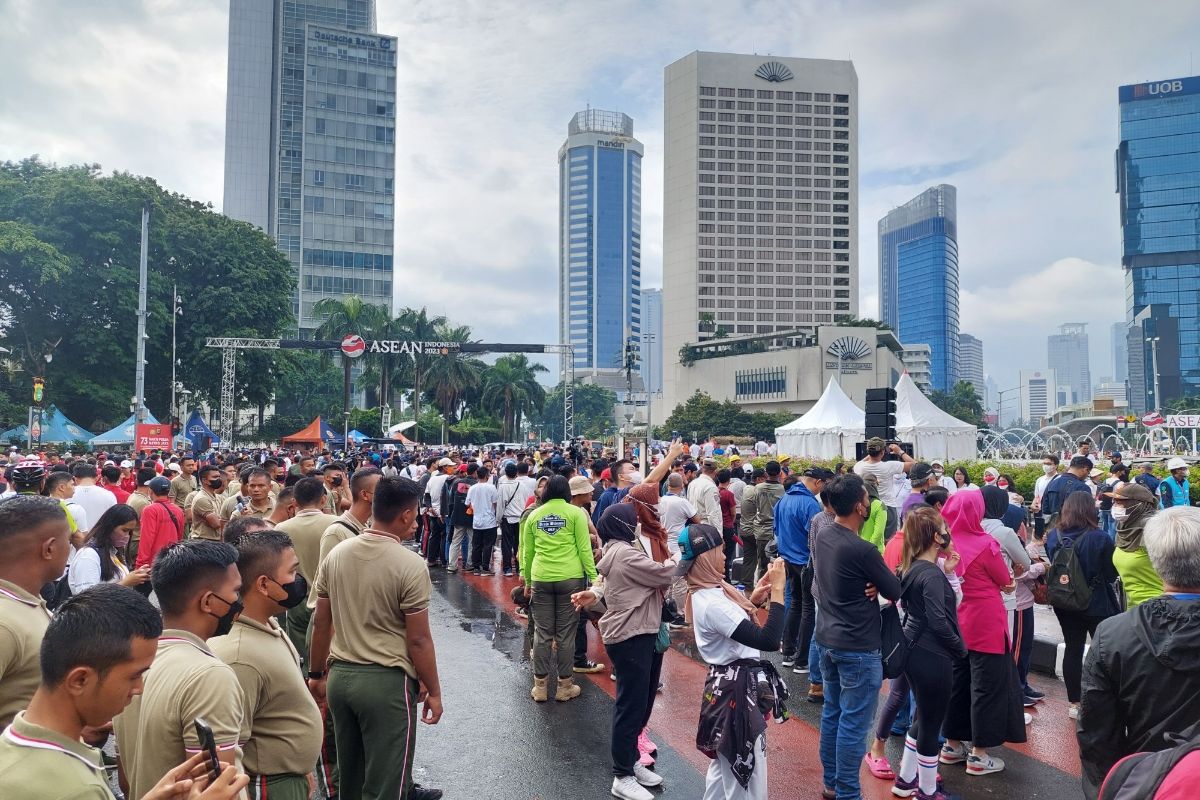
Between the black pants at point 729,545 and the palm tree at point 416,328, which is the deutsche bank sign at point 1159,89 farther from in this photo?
the black pants at point 729,545

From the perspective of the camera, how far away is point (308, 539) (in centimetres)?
545

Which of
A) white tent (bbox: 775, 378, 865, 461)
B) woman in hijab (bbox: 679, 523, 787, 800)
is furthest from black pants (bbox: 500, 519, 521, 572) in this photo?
white tent (bbox: 775, 378, 865, 461)

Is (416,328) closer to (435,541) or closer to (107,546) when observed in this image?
(435,541)

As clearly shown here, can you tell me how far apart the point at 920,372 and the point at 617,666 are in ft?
522

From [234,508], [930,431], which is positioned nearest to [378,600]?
[234,508]

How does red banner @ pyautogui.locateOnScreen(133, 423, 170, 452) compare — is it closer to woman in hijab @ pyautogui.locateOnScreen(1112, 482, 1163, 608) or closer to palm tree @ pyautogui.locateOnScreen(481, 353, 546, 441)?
woman in hijab @ pyautogui.locateOnScreen(1112, 482, 1163, 608)

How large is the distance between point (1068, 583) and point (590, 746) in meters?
3.92

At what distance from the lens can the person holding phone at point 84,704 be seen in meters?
1.71

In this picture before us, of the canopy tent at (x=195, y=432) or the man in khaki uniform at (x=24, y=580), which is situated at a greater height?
the canopy tent at (x=195, y=432)

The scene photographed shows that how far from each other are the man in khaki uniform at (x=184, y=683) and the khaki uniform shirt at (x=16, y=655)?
349mm

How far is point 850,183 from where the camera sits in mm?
108250

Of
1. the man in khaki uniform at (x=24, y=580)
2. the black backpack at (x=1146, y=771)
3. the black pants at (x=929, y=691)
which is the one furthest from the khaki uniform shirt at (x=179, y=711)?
the black pants at (x=929, y=691)

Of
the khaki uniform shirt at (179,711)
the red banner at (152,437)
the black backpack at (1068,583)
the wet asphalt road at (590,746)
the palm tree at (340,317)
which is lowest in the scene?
the wet asphalt road at (590,746)

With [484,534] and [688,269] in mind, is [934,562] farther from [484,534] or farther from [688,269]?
[688,269]
